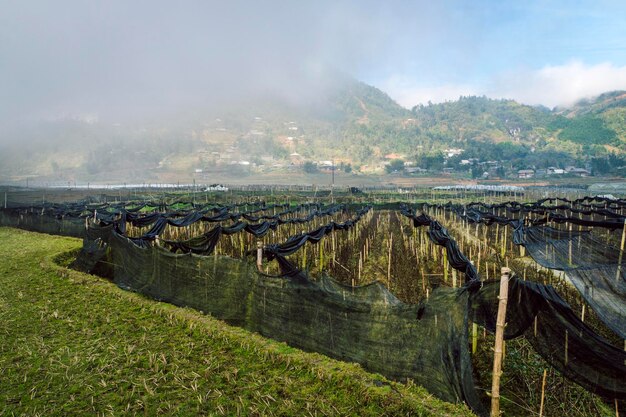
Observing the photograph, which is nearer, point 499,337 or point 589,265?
point 499,337

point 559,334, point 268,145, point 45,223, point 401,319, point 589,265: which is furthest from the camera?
point 268,145

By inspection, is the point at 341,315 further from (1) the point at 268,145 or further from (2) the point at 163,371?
(1) the point at 268,145

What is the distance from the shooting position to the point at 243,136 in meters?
174

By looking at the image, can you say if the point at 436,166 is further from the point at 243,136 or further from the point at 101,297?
the point at 101,297

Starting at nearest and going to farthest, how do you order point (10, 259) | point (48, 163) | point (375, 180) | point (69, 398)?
point (69, 398), point (10, 259), point (375, 180), point (48, 163)

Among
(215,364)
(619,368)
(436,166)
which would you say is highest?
(436,166)

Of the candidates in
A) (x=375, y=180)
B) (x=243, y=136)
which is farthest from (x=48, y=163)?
(x=375, y=180)

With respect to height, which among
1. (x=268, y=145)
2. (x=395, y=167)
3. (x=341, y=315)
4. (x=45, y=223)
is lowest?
(x=45, y=223)

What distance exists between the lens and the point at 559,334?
15.4ft

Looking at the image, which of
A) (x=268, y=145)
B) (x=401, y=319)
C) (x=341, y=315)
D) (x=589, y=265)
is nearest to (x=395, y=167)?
(x=268, y=145)

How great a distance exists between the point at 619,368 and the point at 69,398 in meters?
6.77

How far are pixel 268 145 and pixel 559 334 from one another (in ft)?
535

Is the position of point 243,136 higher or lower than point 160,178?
higher

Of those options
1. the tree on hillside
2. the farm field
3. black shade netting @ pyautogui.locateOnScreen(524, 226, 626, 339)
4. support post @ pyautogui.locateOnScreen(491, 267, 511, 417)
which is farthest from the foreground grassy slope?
the tree on hillside
